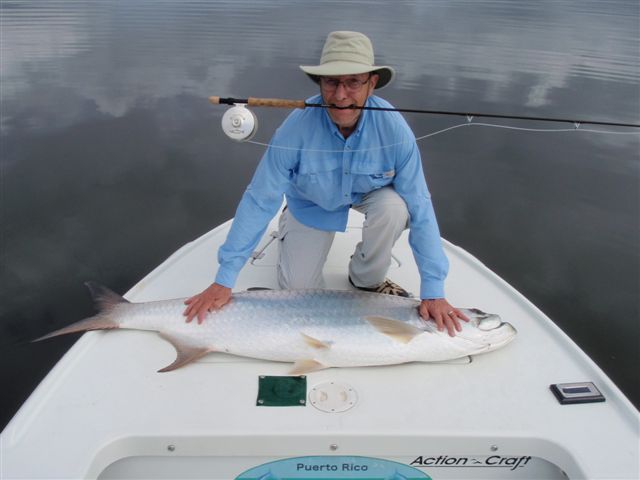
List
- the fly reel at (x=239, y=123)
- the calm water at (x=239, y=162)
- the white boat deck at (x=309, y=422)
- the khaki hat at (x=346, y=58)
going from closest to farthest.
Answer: the white boat deck at (x=309, y=422)
the khaki hat at (x=346, y=58)
the fly reel at (x=239, y=123)
the calm water at (x=239, y=162)

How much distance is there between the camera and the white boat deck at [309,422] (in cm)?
217

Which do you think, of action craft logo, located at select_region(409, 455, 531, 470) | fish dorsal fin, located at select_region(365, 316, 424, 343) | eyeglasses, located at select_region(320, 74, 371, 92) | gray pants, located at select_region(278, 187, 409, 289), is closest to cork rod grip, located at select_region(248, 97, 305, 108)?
eyeglasses, located at select_region(320, 74, 371, 92)

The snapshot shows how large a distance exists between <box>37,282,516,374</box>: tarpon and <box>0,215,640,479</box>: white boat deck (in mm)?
76

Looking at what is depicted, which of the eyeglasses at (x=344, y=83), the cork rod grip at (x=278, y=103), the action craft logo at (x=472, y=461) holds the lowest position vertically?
the action craft logo at (x=472, y=461)

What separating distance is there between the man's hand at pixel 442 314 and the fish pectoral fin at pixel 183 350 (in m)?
1.29

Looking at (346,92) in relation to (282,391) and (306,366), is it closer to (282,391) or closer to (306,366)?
(306,366)

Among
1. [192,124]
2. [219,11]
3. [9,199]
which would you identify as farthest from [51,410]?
[219,11]

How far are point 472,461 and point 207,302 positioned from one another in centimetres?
169

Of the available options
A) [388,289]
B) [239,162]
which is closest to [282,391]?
[388,289]

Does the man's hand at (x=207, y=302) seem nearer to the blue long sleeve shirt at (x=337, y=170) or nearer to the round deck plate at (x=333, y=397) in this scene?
the blue long sleeve shirt at (x=337, y=170)

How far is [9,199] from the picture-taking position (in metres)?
6.08

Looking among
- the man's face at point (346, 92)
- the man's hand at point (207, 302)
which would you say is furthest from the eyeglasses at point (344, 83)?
the man's hand at point (207, 302)

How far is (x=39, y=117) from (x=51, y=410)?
7.57m

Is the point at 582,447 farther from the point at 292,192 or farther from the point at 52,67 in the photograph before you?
the point at 52,67
